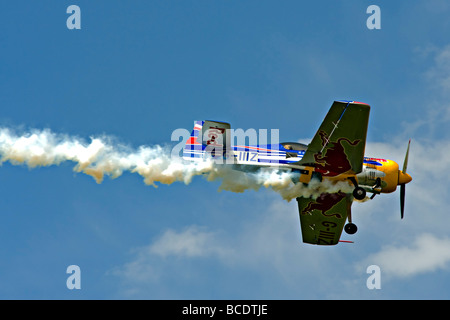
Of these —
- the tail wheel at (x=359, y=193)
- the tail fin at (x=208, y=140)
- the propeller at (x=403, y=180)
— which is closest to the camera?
the tail fin at (x=208, y=140)

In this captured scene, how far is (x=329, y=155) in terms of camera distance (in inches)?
1003

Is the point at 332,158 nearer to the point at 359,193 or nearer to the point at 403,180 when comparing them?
the point at 359,193

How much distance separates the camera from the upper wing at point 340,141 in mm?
24203

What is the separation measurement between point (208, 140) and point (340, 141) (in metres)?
4.36

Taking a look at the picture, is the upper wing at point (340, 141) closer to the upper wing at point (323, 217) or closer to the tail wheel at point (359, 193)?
the tail wheel at point (359, 193)

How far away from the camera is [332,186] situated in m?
26.5

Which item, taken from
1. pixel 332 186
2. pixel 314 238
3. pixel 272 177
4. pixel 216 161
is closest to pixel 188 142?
pixel 216 161

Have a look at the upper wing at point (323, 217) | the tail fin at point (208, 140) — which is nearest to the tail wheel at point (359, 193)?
the upper wing at point (323, 217)

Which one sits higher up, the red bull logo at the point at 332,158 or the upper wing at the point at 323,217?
the red bull logo at the point at 332,158

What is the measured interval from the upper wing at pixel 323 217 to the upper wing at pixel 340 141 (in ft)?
9.26

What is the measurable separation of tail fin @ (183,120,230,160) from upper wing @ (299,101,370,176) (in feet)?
9.97

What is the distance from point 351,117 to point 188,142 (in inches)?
213

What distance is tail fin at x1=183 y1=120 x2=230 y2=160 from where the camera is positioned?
76.0ft

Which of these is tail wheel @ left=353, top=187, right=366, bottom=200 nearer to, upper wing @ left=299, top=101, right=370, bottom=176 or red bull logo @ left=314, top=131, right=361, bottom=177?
upper wing @ left=299, top=101, right=370, bottom=176
